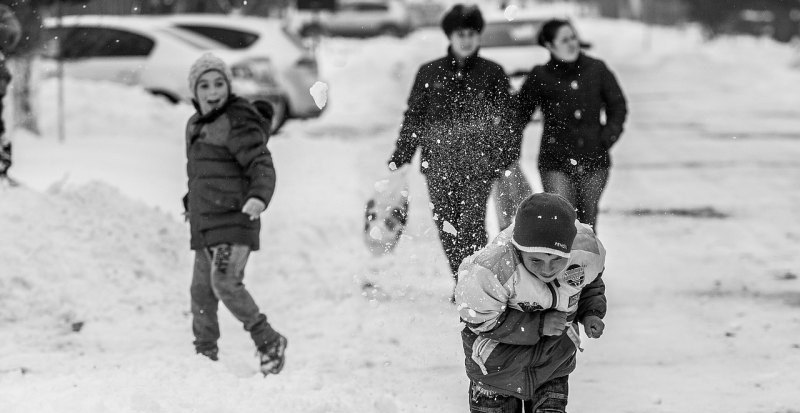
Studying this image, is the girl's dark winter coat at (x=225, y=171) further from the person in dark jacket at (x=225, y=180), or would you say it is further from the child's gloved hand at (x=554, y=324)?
the child's gloved hand at (x=554, y=324)

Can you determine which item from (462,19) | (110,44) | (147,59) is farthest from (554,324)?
(110,44)

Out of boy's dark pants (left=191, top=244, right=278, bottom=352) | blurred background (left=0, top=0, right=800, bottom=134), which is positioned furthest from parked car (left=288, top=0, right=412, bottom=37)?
boy's dark pants (left=191, top=244, right=278, bottom=352)

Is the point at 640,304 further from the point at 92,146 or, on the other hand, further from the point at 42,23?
the point at 42,23

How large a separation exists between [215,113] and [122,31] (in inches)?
393

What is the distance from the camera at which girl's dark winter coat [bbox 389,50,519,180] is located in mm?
5793

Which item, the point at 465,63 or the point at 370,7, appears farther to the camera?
the point at 370,7

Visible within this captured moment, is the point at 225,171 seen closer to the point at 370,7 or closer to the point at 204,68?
the point at 204,68

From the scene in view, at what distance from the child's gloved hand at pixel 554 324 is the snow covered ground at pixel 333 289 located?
3.80ft

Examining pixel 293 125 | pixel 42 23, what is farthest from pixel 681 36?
pixel 42 23

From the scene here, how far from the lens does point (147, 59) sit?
14070 mm

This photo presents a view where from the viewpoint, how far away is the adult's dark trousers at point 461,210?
585 cm

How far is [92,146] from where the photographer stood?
10750 mm

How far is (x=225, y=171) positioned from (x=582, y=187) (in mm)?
2168

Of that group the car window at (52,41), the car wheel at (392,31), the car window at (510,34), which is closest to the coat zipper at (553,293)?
the car window at (52,41)
